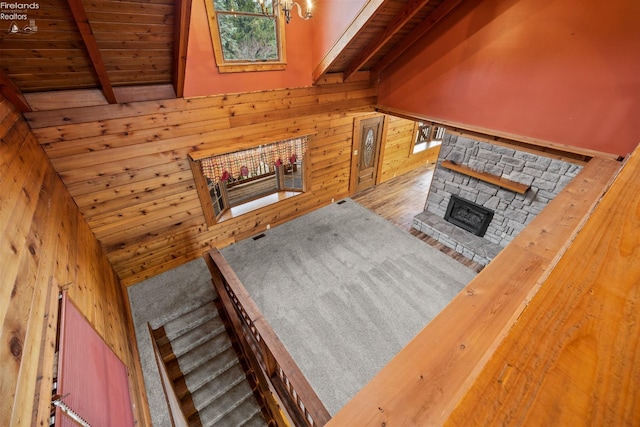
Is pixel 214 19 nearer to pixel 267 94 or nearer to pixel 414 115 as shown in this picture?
pixel 267 94

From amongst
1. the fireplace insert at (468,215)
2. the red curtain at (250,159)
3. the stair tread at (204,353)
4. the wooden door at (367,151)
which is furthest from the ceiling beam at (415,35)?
the stair tread at (204,353)

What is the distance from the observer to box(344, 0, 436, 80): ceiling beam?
11.5 feet

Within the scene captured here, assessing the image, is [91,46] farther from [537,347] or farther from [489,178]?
[489,178]

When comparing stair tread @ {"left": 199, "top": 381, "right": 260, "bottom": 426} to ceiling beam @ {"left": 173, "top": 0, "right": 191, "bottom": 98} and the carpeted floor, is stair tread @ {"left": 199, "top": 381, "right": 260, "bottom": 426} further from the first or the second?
ceiling beam @ {"left": 173, "top": 0, "right": 191, "bottom": 98}

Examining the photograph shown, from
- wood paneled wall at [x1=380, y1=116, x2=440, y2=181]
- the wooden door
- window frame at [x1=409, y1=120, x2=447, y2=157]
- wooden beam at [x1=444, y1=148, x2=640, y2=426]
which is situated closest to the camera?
wooden beam at [x1=444, y1=148, x2=640, y2=426]

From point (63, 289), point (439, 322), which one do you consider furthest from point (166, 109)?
point (439, 322)

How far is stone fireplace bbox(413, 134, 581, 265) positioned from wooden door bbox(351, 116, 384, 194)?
5.59 feet

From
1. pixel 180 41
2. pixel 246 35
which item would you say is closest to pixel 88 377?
pixel 180 41

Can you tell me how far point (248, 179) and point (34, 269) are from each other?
14.8 feet

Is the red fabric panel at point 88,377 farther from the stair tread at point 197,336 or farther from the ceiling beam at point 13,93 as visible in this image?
the ceiling beam at point 13,93

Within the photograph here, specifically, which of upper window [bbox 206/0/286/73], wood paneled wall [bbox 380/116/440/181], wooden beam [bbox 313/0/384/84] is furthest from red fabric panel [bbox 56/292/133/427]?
wood paneled wall [bbox 380/116/440/181]

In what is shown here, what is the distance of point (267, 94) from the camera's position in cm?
427

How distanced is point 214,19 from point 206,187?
229cm

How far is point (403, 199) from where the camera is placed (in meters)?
6.75
